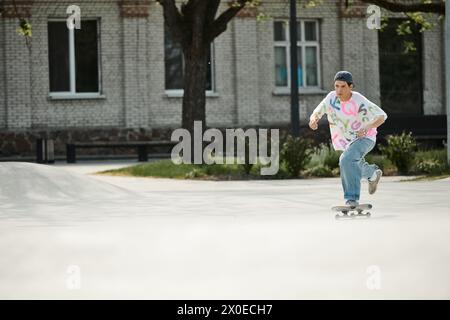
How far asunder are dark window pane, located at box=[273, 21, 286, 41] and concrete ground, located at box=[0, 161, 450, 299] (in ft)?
69.1

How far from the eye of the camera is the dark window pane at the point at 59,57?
37.6 meters

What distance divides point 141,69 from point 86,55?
1742 millimetres

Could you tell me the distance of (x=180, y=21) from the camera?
1091 inches

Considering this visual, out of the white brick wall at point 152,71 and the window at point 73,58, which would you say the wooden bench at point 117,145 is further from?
the window at point 73,58

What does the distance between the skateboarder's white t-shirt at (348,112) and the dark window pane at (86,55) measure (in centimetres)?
2526

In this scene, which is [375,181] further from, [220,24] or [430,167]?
[220,24]

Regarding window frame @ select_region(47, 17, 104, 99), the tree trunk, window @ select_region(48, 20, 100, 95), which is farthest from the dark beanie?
window @ select_region(48, 20, 100, 95)

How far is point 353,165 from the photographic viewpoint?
13.5 meters

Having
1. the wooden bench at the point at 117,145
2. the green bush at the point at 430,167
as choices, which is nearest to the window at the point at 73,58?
the wooden bench at the point at 117,145

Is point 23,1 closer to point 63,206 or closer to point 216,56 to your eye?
point 216,56

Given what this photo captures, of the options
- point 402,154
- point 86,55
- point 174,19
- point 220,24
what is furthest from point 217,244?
point 86,55

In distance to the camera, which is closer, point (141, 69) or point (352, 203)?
point (352, 203)

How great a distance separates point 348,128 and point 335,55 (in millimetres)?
27096

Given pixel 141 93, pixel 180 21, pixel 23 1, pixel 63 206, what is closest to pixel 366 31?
pixel 141 93
